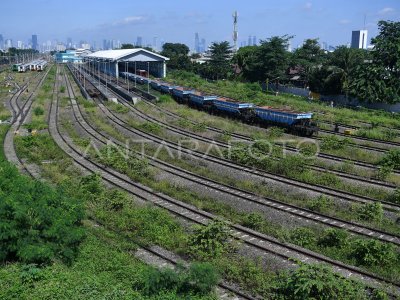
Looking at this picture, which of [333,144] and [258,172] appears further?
[333,144]

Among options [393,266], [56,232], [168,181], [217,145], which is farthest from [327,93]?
[56,232]

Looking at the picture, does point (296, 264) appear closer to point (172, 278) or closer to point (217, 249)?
point (217, 249)

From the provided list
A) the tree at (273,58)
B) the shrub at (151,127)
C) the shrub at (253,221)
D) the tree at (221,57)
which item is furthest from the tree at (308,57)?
the shrub at (253,221)

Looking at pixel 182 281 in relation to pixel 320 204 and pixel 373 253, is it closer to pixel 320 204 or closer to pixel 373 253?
pixel 373 253

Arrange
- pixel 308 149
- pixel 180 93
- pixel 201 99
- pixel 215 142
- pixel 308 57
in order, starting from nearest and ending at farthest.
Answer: pixel 308 149
pixel 215 142
pixel 201 99
pixel 180 93
pixel 308 57

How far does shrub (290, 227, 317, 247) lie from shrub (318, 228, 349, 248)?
369 millimetres

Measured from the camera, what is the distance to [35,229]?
11961 mm

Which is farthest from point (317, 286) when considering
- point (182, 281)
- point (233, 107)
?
point (233, 107)

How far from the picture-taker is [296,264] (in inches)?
511

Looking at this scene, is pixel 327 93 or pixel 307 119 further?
pixel 327 93

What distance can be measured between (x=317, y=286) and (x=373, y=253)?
379 cm

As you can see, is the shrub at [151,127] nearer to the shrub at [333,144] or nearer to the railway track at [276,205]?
the railway track at [276,205]

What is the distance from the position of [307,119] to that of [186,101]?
17445 mm

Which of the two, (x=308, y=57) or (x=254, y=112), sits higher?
(x=308, y=57)
